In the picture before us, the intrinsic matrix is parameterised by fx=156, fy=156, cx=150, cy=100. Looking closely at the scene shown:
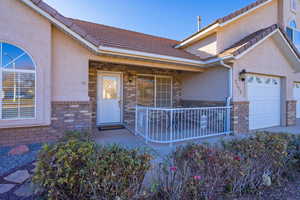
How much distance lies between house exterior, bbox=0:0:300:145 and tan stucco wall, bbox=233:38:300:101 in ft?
0.13

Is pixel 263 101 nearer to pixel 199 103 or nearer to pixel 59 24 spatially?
pixel 199 103

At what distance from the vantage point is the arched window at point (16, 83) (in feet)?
13.0

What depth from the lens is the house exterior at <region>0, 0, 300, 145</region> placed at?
4135 mm

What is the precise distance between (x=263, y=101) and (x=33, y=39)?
9.13 metres

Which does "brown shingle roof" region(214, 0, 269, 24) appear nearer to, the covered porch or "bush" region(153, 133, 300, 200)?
the covered porch

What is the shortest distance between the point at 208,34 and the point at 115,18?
5656mm

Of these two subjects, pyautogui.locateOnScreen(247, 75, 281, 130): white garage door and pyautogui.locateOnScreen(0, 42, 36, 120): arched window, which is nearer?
pyautogui.locateOnScreen(0, 42, 36, 120): arched window

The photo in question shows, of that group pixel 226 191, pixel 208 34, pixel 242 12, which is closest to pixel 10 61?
Result: pixel 226 191

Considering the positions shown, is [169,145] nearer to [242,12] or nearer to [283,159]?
[283,159]

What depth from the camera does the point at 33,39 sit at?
4227 millimetres

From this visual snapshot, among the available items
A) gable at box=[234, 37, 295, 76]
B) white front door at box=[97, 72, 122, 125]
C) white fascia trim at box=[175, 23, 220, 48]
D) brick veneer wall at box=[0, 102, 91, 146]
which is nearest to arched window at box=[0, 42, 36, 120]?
brick veneer wall at box=[0, 102, 91, 146]

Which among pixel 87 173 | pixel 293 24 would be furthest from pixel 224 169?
pixel 293 24

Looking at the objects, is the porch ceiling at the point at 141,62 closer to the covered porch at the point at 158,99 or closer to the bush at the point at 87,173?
the covered porch at the point at 158,99

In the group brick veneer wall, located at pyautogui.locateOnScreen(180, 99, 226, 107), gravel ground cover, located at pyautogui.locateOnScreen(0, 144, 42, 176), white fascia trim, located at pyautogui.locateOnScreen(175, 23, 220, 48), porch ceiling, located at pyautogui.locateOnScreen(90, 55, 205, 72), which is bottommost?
→ gravel ground cover, located at pyautogui.locateOnScreen(0, 144, 42, 176)
